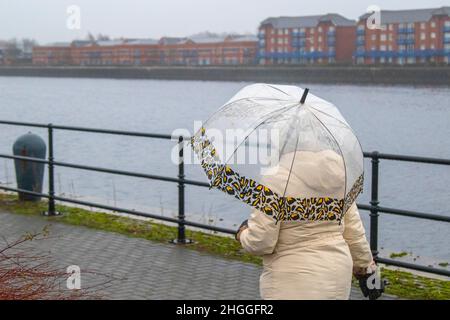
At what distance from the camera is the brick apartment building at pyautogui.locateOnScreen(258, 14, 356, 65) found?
11262 centimetres

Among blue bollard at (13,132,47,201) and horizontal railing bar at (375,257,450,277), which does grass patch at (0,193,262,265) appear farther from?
horizontal railing bar at (375,257,450,277)

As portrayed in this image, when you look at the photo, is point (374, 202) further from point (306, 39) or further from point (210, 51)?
point (210, 51)

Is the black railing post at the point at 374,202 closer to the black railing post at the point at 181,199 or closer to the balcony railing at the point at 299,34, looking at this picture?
the black railing post at the point at 181,199

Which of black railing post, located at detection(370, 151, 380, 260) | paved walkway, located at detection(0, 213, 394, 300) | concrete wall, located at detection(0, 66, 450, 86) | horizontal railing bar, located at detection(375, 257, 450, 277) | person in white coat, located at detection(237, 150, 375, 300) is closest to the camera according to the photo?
person in white coat, located at detection(237, 150, 375, 300)

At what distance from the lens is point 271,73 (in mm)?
100938

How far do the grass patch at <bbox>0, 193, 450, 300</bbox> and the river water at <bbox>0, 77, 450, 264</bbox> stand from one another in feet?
4.98

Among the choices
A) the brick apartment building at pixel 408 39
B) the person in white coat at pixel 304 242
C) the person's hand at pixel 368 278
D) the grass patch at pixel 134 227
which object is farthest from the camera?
the brick apartment building at pixel 408 39

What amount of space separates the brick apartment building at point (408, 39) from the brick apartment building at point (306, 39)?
4.12m

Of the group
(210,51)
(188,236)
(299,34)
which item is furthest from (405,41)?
(188,236)

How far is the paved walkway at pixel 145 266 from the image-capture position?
20.1 feet

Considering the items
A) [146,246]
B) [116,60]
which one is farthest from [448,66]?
[146,246]

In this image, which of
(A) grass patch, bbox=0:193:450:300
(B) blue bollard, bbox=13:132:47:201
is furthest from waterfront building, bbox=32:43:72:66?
(A) grass patch, bbox=0:193:450:300

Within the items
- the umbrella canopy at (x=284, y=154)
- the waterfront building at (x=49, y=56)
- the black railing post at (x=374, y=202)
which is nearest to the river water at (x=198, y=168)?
the black railing post at (x=374, y=202)

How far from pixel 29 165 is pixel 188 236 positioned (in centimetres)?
329
